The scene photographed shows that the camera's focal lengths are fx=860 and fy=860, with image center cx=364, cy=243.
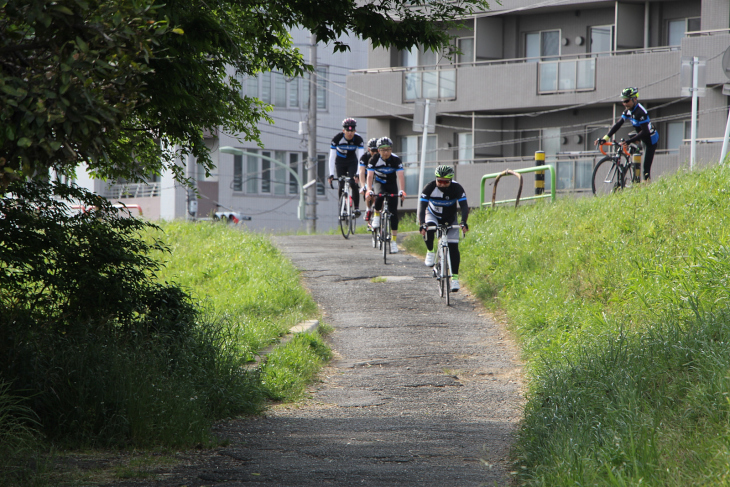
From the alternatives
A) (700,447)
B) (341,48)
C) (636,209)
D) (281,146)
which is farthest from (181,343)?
→ (281,146)

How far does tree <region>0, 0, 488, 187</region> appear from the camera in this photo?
404cm

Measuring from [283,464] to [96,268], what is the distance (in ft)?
9.24

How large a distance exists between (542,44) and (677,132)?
5823mm

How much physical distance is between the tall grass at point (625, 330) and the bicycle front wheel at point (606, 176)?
6.95 feet

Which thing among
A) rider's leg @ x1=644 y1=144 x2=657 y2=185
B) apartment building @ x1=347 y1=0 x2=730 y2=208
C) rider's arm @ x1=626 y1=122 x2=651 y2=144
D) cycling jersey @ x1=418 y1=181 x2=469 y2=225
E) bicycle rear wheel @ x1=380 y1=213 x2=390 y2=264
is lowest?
bicycle rear wheel @ x1=380 y1=213 x2=390 y2=264

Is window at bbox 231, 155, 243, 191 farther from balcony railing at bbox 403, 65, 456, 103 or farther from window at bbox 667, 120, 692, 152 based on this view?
window at bbox 667, 120, 692, 152

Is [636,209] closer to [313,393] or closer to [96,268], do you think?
[313,393]

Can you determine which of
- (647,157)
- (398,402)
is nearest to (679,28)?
(647,157)

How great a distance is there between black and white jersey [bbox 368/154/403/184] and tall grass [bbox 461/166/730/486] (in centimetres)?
235

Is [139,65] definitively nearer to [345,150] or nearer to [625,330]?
[625,330]

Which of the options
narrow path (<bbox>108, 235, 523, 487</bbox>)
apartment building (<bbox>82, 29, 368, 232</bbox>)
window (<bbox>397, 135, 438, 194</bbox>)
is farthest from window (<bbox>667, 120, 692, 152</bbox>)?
apartment building (<bbox>82, 29, 368, 232</bbox>)

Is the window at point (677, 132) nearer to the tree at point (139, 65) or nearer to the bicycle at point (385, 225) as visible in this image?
the bicycle at point (385, 225)

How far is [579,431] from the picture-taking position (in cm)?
532

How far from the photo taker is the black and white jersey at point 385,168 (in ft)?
50.6
